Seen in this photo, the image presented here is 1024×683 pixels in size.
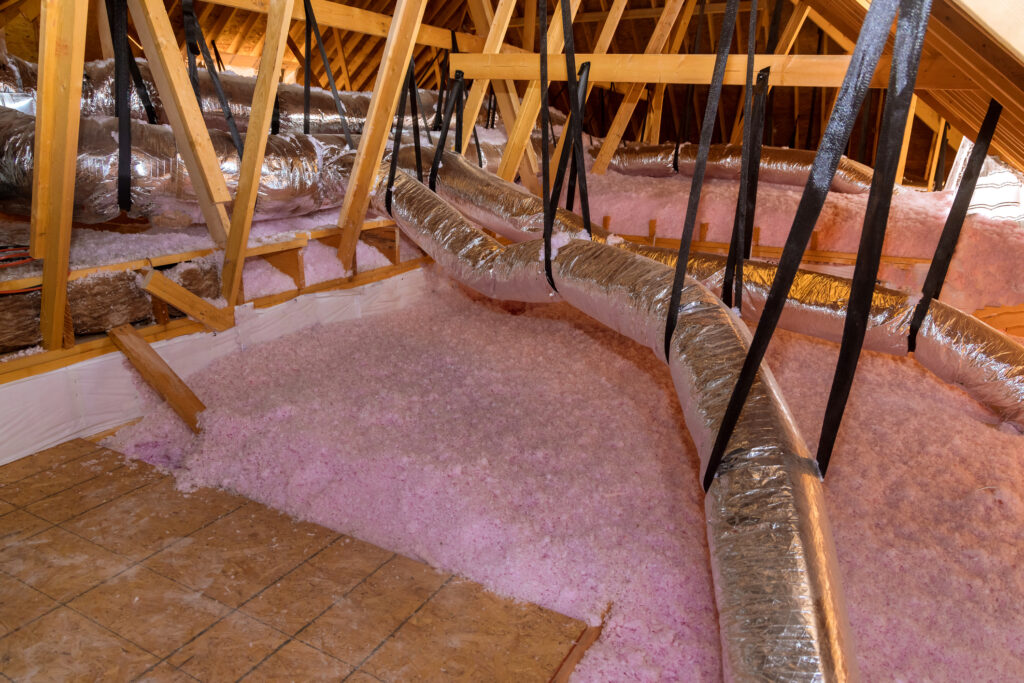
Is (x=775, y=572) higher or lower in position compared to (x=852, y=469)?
higher

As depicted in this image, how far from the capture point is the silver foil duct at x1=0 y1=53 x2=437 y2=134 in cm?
331

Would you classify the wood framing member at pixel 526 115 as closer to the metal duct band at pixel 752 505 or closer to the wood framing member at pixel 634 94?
the wood framing member at pixel 634 94

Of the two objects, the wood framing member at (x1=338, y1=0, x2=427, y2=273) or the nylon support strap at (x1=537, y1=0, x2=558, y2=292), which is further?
the wood framing member at (x1=338, y1=0, x2=427, y2=273)

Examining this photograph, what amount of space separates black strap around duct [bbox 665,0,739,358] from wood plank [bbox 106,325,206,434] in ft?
6.12

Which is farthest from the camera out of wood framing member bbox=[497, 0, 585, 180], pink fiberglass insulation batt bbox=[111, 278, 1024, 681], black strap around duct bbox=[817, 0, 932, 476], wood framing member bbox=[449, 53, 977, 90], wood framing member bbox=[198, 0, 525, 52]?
wood framing member bbox=[497, 0, 585, 180]

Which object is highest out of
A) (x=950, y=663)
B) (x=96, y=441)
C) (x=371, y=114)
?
(x=371, y=114)

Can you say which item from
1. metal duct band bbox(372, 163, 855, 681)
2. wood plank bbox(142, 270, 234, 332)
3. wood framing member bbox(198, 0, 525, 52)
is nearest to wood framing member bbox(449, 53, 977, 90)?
wood framing member bbox(198, 0, 525, 52)

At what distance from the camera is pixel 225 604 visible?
1.71m

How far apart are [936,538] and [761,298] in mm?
1067

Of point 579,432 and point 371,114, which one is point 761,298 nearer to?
point 579,432

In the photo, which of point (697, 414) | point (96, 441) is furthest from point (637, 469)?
point (96, 441)

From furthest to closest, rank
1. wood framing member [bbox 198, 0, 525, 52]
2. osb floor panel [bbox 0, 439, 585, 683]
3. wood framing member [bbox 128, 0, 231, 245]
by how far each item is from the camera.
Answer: wood framing member [bbox 198, 0, 525, 52]
wood framing member [bbox 128, 0, 231, 245]
osb floor panel [bbox 0, 439, 585, 683]

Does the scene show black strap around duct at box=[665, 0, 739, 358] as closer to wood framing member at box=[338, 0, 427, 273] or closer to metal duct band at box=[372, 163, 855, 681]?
metal duct band at box=[372, 163, 855, 681]

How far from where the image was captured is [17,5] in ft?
12.6
